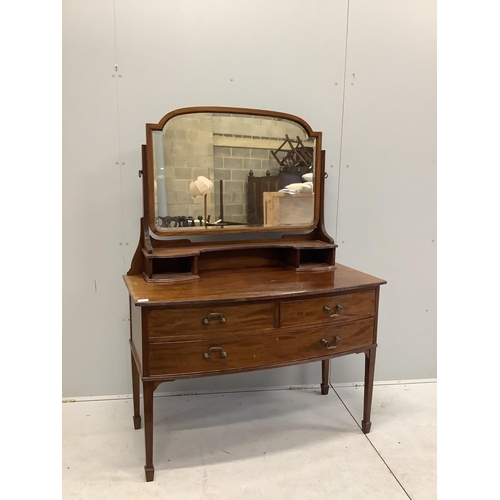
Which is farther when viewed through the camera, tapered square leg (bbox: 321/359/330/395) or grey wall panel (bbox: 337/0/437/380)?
tapered square leg (bbox: 321/359/330/395)

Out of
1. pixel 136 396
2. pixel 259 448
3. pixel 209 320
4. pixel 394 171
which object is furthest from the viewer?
pixel 394 171

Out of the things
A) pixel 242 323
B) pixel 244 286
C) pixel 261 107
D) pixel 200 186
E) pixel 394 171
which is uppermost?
pixel 261 107

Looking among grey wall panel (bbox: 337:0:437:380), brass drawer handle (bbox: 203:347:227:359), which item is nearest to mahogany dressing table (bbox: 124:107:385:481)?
brass drawer handle (bbox: 203:347:227:359)

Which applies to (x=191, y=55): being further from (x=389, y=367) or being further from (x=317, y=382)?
(x=389, y=367)

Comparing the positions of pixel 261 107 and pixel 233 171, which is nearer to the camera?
pixel 233 171

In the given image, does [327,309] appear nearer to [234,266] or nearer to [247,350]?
[247,350]

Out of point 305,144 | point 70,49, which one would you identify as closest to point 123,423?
point 305,144

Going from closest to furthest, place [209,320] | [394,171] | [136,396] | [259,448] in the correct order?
[209,320] → [259,448] → [136,396] → [394,171]

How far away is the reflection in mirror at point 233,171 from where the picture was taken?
191 cm

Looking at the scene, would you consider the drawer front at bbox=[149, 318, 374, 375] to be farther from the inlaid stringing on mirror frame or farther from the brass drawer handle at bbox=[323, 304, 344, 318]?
the inlaid stringing on mirror frame

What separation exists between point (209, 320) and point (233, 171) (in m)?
0.80

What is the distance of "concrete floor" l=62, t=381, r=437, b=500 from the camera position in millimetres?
1612

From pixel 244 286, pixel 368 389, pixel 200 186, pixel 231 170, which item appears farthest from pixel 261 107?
pixel 368 389

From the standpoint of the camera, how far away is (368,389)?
194cm
